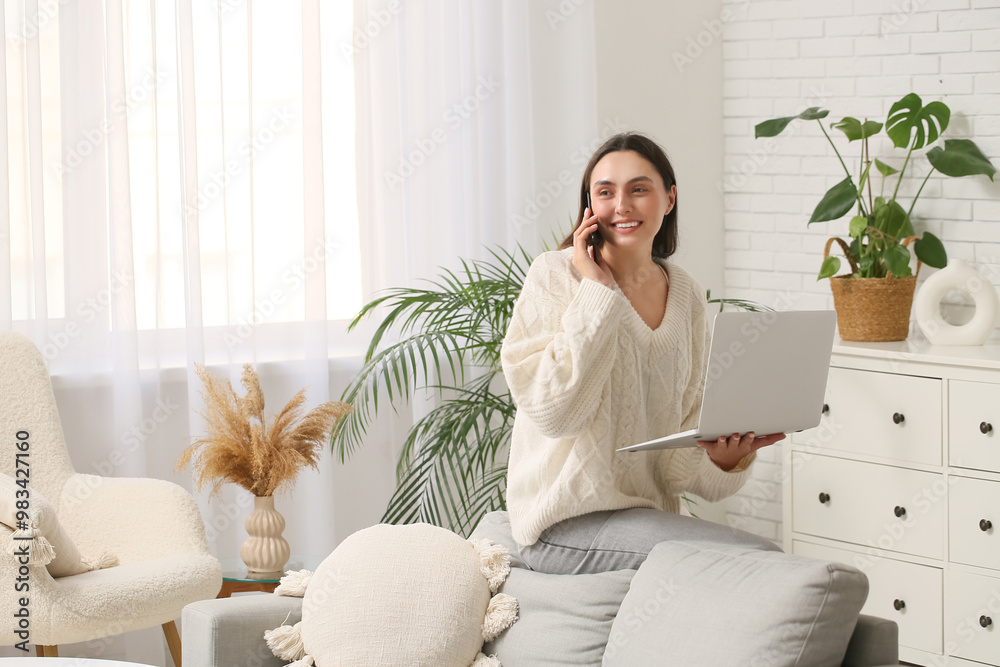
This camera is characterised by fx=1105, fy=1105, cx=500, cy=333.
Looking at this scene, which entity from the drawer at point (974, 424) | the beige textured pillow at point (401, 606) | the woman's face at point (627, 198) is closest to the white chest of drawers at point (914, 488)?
the drawer at point (974, 424)

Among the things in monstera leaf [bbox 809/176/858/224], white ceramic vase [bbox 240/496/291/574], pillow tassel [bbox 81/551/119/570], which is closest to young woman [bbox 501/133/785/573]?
white ceramic vase [bbox 240/496/291/574]

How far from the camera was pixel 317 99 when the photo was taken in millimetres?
3473

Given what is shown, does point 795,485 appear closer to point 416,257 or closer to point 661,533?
point 416,257

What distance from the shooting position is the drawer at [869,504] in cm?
323

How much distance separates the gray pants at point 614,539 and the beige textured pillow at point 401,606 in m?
0.09

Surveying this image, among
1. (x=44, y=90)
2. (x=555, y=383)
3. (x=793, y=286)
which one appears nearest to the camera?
(x=555, y=383)

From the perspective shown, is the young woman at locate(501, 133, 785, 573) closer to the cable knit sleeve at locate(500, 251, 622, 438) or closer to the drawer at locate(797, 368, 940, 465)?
the cable knit sleeve at locate(500, 251, 622, 438)

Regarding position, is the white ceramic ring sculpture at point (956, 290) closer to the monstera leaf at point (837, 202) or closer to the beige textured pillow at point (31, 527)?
the monstera leaf at point (837, 202)

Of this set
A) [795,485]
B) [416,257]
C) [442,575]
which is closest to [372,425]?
[416,257]

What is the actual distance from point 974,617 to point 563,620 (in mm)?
1711

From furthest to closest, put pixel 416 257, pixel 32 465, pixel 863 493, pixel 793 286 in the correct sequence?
pixel 793 286
pixel 416 257
pixel 863 493
pixel 32 465

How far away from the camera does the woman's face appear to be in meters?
2.18

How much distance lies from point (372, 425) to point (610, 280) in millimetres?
1757

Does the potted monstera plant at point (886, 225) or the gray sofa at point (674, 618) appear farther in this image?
the potted monstera plant at point (886, 225)
